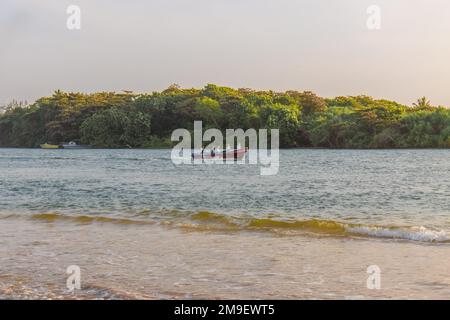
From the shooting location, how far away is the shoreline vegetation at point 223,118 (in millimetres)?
89375

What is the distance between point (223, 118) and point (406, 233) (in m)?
94.3

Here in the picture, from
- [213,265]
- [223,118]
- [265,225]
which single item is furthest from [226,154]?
[223,118]

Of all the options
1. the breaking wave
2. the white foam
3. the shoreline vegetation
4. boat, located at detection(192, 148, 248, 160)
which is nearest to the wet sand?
the white foam

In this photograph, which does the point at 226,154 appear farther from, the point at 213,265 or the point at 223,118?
the point at 223,118

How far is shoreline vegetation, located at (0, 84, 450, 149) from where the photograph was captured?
293ft

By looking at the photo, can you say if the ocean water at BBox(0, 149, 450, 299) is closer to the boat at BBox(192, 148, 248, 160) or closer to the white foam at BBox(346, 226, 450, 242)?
the white foam at BBox(346, 226, 450, 242)

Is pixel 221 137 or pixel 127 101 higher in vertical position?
pixel 127 101

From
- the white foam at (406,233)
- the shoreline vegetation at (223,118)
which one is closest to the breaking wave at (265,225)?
the white foam at (406,233)

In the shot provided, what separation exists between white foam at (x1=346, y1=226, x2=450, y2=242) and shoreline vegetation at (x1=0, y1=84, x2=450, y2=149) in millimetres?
75491

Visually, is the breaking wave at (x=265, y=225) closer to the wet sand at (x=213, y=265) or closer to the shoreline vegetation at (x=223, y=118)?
the wet sand at (x=213, y=265)
